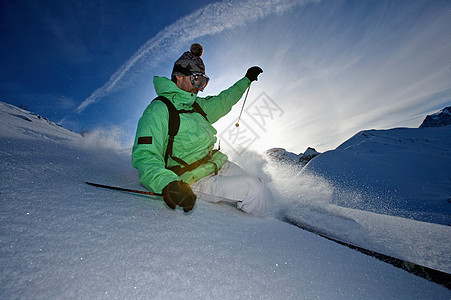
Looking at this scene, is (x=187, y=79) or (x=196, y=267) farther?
(x=187, y=79)

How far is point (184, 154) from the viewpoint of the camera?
215 centimetres

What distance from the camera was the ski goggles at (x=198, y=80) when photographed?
2.46m

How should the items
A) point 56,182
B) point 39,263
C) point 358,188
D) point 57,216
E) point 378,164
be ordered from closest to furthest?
point 39,263, point 57,216, point 56,182, point 358,188, point 378,164

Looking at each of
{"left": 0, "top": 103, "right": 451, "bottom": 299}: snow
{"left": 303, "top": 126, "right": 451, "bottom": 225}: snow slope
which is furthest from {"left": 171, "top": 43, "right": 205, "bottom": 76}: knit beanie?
{"left": 303, "top": 126, "right": 451, "bottom": 225}: snow slope

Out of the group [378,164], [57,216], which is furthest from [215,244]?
[378,164]

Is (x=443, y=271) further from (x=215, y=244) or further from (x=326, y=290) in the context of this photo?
(x=215, y=244)

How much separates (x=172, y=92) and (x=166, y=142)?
2.08ft

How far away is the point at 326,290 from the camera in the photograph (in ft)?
2.93

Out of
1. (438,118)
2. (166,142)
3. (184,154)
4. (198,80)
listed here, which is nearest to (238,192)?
(184,154)

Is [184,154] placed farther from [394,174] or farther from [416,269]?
[394,174]

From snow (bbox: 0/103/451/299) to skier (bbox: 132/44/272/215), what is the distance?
253 millimetres

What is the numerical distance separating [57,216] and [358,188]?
1094 centimetres

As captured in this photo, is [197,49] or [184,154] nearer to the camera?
[184,154]

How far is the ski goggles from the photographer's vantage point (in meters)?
2.46
